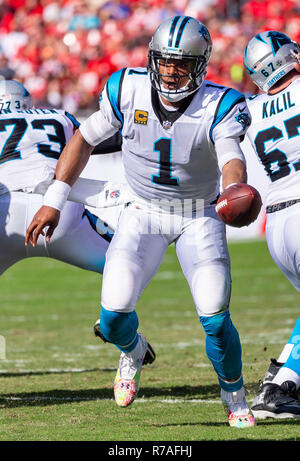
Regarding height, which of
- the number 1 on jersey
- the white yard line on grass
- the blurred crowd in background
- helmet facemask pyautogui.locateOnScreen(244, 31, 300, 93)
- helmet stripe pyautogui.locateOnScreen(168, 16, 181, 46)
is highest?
helmet stripe pyautogui.locateOnScreen(168, 16, 181, 46)

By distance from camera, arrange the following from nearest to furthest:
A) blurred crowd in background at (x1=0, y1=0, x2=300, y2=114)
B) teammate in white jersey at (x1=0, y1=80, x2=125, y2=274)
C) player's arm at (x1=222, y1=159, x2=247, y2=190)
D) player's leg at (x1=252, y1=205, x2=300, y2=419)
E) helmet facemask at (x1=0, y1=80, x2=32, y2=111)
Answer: player's arm at (x1=222, y1=159, x2=247, y2=190) → player's leg at (x1=252, y1=205, x2=300, y2=419) → teammate in white jersey at (x1=0, y1=80, x2=125, y2=274) → helmet facemask at (x1=0, y1=80, x2=32, y2=111) → blurred crowd in background at (x1=0, y1=0, x2=300, y2=114)

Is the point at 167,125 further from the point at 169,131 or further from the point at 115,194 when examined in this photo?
the point at 115,194

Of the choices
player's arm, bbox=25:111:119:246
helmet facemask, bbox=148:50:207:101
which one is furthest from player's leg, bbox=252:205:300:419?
player's arm, bbox=25:111:119:246

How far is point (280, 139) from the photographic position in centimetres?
446

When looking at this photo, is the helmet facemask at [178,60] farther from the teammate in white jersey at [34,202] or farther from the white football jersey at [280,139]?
the teammate in white jersey at [34,202]

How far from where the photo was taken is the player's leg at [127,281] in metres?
4.11

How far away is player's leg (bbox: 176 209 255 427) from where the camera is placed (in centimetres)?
400

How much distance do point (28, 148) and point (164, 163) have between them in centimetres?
129

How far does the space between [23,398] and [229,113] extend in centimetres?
209

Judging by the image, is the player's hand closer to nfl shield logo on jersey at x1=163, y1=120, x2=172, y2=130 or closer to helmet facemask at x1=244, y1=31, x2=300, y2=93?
nfl shield logo on jersey at x1=163, y1=120, x2=172, y2=130

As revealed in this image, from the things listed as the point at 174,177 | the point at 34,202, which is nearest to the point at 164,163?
the point at 174,177

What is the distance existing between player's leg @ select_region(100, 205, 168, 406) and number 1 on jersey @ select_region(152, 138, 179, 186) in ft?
0.70

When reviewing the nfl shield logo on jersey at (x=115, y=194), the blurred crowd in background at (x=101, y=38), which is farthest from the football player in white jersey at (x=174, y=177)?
the blurred crowd in background at (x=101, y=38)

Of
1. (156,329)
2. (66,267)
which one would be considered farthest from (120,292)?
(66,267)
